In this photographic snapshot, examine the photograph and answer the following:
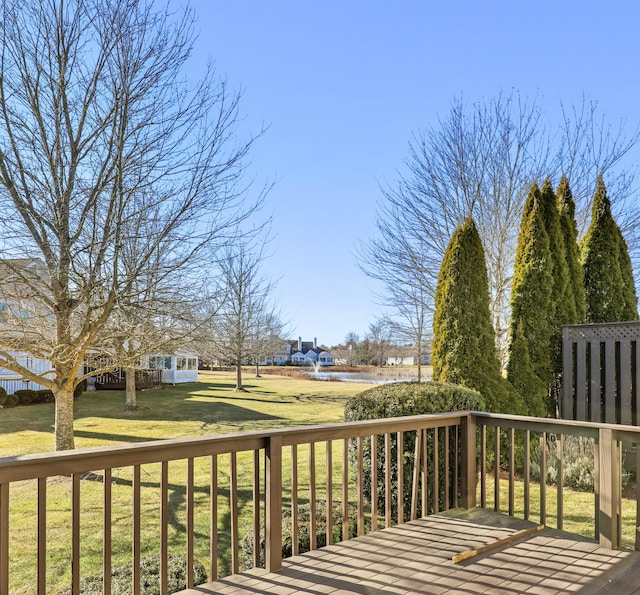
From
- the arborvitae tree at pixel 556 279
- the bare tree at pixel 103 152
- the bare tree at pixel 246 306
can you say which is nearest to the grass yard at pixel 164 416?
the bare tree at pixel 246 306

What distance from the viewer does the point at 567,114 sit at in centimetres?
1114

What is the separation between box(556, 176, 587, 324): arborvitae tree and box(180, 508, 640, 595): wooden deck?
4.60 meters

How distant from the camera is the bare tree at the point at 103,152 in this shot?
575cm

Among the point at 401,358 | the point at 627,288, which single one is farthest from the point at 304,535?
the point at 401,358

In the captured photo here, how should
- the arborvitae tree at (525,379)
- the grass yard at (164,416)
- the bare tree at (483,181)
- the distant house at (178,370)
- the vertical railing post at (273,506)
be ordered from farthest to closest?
the distant house at (178,370) < the grass yard at (164,416) < the bare tree at (483,181) < the arborvitae tree at (525,379) < the vertical railing post at (273,506)

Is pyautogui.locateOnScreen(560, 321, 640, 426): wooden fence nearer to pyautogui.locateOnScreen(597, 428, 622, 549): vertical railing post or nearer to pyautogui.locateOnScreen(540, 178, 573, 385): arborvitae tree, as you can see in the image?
pyautogui.locateOnScreen(540, 178, 573, 385): arborvitae tree

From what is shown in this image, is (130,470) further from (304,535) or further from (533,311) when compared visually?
(533,311)

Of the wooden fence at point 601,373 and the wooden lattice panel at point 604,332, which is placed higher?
the wooden lattice panel at point 604,332

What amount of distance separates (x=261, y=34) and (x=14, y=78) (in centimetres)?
372

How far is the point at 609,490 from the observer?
3232 mm

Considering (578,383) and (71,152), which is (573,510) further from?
(71,152)

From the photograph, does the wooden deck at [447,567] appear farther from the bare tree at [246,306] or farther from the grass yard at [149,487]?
the bare tree at [246,306]

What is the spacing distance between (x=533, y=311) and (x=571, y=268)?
127 centimetres

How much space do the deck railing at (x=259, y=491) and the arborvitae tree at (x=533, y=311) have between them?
781 millimetres
